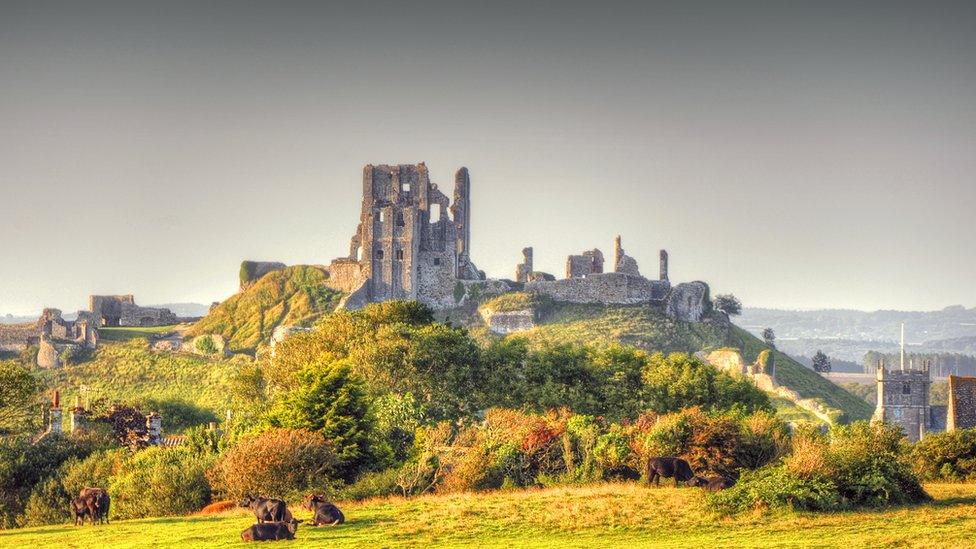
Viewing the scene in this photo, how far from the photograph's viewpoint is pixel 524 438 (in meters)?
36.3

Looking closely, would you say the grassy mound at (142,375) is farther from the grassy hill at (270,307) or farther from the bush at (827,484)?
the bush at (827,484)

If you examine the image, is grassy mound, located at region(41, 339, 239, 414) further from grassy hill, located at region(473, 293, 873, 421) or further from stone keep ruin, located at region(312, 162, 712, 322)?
grassy hill, located at region(473, 293, 873, 421)

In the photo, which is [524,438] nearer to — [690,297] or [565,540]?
[565,540]

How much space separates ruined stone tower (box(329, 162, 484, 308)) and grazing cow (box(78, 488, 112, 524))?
60.8 m

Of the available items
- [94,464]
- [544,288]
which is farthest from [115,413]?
[544,288]

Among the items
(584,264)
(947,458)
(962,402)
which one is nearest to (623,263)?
(584,264)

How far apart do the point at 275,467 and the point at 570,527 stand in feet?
32.0

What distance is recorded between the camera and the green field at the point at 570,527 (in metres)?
24.5

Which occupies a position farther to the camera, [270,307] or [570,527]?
[270,307]

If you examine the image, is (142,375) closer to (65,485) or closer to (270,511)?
(65,485)

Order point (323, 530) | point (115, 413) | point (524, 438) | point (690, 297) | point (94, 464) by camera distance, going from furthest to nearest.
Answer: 1. point (690, 297)
2. point (115, 413)
3. point (94, 464)
4. point (524, 438)
5. point (323, 530)

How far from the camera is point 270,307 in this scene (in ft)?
311

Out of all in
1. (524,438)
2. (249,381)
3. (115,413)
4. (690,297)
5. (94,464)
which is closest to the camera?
(524,438)

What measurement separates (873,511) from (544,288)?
228 ft
